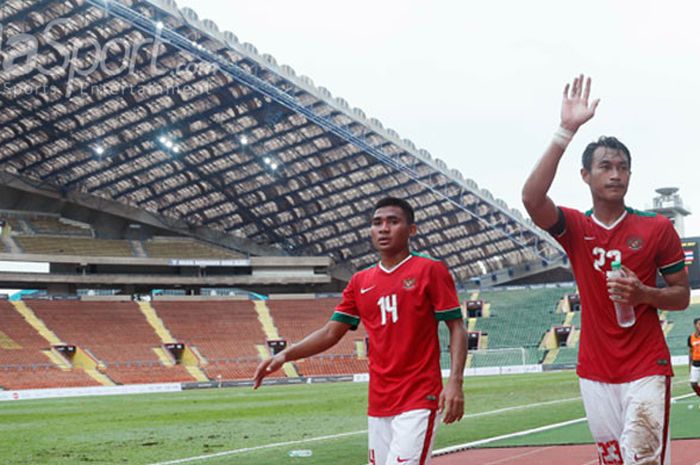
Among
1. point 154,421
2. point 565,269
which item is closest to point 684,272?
point 154,421

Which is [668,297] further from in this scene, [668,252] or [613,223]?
[613,223]

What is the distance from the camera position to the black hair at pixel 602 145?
17.7 feet

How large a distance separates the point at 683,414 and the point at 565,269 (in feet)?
212

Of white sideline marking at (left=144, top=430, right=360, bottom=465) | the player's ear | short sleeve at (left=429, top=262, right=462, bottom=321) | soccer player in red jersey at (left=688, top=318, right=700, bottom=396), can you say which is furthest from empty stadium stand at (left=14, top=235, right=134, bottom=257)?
the player's ear

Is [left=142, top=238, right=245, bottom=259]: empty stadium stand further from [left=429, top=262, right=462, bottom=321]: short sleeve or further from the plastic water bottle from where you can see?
the plastic water bottle

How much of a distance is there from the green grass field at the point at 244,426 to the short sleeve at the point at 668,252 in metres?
8.90

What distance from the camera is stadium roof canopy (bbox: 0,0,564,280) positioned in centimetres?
4831

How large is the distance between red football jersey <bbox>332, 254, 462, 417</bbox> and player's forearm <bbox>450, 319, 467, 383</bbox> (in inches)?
3.7

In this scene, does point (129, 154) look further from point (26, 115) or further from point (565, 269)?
point (565, 269)

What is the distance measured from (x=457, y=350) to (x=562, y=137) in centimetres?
156

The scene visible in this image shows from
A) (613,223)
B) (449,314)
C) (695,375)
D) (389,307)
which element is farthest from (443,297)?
(695,375)

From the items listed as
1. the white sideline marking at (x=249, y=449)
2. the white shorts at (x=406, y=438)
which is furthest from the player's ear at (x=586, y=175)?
the white sideline marking at (x=249, y=449)

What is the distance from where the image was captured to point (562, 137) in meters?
5.18

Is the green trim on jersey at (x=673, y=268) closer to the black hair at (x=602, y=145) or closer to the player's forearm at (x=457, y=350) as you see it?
the black hair at (x=602, y=145)
